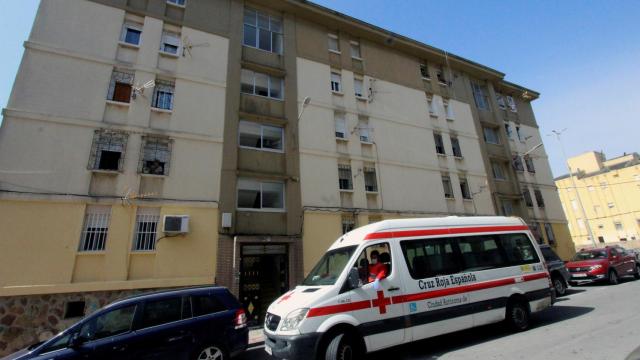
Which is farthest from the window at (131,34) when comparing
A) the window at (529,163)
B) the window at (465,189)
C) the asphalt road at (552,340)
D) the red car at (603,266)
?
the window at (529,163)

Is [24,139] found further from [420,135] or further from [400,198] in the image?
[420,135]

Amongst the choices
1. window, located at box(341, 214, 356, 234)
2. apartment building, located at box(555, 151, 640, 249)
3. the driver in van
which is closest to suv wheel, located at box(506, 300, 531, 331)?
the driver in van

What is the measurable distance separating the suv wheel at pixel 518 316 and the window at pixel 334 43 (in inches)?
601

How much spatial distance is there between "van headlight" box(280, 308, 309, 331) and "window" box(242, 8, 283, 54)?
44.6 ft

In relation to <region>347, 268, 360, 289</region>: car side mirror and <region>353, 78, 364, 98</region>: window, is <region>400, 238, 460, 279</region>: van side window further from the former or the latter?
<region>353, 78, 364, 98</region>: window

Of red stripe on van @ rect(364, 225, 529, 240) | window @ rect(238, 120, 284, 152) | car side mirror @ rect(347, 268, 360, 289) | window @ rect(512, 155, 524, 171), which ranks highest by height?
window @ rect(512, 155, 524, 171)

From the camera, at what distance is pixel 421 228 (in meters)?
6.65

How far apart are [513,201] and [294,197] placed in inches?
Answer: 652

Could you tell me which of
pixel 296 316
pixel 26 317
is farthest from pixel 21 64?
pixel 296 316

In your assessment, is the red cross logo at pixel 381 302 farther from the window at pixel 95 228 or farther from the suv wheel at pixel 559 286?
the suv wheel at pixel 559 286

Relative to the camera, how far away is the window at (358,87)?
1692 cm

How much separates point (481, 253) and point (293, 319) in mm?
4939

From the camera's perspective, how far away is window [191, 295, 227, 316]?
20.5 feet

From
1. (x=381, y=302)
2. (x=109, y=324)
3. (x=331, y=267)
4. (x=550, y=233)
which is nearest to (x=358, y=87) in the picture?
(x=331, y=267)
